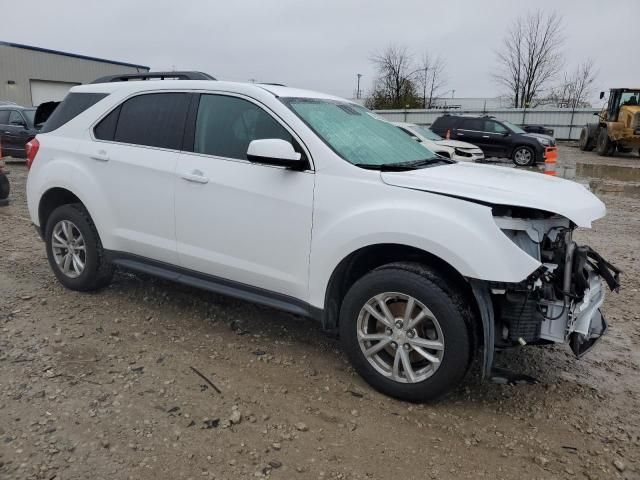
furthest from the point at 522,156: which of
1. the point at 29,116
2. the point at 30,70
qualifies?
the point at 30,70

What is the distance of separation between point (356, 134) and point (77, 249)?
8.63 ft

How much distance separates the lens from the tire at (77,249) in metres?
4.36

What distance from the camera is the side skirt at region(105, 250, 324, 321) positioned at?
336cm

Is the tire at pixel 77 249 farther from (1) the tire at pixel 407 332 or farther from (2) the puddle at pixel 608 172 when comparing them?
(2) the puddle at pixel 608 172

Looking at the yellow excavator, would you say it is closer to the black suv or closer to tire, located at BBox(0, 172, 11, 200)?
the black suv

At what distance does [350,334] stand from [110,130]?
261cm

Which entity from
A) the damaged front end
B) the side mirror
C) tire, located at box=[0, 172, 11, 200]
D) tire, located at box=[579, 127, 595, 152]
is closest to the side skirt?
the side mirror

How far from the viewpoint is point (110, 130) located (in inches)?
166

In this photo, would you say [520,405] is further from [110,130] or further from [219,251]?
[110,130]

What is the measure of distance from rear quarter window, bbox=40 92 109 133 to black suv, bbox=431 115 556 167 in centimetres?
1568

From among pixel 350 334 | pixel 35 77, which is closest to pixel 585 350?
pixel 350 334

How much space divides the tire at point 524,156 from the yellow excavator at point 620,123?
20.7 ft

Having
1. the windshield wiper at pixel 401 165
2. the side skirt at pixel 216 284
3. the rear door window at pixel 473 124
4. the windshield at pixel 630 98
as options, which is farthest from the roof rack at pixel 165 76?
the windshield at pixel 630 98

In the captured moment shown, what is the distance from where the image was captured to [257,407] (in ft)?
9.87
